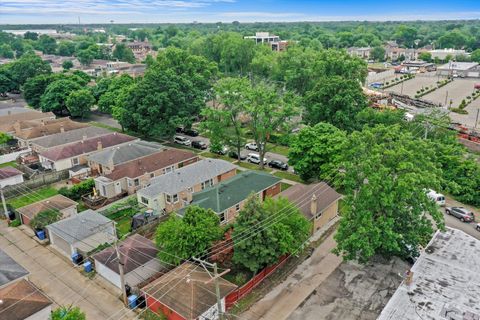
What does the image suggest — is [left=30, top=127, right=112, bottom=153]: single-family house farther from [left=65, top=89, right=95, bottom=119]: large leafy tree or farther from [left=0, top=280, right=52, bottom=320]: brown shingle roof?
[left=0, top=280, right=52, bottom=320]: brown shingle roof

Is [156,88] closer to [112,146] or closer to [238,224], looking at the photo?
[112,146]

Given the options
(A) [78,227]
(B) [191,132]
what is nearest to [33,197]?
(A) [78,227]

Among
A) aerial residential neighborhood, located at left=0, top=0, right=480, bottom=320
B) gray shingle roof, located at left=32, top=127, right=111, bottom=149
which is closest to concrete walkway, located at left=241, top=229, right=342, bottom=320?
aerial residential neighborhood, located at left=0, top=0, right=480, bottom=320

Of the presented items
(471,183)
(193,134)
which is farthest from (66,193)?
(471,183)

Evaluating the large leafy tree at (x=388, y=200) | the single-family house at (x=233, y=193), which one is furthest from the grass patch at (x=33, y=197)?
the large leafy tree at (x=388, y=200)

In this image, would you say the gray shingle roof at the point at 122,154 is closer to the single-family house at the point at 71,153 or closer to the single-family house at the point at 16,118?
the single-family house at the point at 71,153

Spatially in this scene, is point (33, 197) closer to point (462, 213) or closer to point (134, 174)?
point (134, 174)
